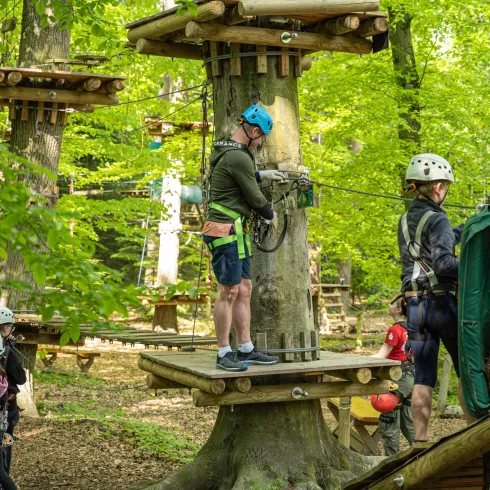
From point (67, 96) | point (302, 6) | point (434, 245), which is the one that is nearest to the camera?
point (434, 245)

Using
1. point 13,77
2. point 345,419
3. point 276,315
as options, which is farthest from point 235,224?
point 13,77

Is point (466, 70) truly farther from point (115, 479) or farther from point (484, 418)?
point (484, 418)

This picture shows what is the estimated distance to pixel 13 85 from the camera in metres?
9.75

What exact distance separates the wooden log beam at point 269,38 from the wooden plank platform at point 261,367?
7.53 feet

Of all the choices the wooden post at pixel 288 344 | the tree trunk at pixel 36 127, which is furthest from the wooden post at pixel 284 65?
the tree trunk at pixel 36 127

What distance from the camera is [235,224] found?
5.49 m

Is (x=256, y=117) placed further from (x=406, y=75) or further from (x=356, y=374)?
(x=406, y=75)

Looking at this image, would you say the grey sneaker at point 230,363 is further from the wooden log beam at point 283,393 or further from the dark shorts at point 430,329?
the dark shorts at point 430,329

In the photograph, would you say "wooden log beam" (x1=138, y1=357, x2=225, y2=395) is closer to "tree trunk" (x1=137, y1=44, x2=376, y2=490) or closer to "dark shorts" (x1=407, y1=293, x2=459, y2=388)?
"tree trunk" (x1=137, y1=44, x2=376, y2=490)

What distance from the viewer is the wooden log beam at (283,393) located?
17.5 feet

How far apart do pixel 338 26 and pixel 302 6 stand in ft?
1.43

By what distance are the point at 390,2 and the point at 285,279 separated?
6.92 meters

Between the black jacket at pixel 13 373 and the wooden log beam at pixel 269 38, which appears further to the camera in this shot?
the black jacket at pixel 13 373

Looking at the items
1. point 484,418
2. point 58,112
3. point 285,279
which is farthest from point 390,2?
point 484,418
